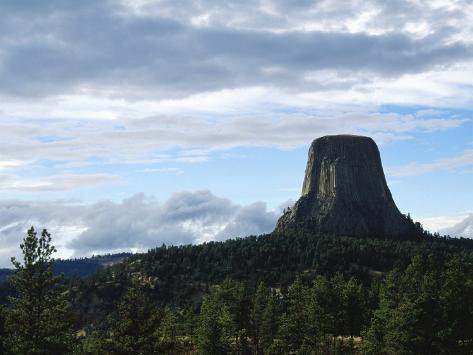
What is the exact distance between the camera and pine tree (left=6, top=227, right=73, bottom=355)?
137ft

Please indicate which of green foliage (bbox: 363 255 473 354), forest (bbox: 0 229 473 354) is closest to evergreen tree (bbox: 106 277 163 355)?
forest (bbox: 0 229 473 354)

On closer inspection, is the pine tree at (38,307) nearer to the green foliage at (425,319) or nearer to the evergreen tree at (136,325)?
the evergreen tree at (136,325)

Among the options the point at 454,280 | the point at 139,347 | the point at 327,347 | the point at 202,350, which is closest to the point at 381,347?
the point at 327,347

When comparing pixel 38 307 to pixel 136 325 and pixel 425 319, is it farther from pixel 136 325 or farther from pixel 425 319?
pixel 425 319

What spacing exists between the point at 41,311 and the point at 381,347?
4767cm

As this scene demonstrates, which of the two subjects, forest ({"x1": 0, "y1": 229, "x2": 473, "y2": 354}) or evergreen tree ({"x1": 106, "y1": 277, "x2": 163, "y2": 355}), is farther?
evergreen tree ({"x1": 106, "y1": 277, "x2": 163, "y2": 355})

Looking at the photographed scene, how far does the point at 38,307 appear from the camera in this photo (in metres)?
42.8

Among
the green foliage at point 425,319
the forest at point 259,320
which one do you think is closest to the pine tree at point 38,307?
the forest at point 259,320

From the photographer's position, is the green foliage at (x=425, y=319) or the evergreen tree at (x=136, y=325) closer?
the evergreen tree at (x=136, y=325)

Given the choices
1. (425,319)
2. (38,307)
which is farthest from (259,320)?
(38,307)

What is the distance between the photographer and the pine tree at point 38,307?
1644 inches

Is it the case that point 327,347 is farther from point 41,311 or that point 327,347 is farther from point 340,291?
point 41,311

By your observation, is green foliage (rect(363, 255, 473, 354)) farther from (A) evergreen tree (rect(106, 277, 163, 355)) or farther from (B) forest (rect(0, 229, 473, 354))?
(A) evergreen tree (rect(106, 277, 163, 355))

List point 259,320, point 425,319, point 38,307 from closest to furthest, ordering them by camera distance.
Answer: point 38,307 → point 425,319 → point 259,320
